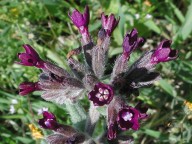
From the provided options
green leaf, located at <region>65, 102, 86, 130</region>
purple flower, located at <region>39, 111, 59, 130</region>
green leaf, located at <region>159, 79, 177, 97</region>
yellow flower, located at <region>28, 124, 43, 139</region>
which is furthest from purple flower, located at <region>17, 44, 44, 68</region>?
green leaf, located at <region>159, 79, 177, 97</region>

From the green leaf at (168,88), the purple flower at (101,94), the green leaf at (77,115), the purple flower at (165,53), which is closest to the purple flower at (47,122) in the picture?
the green leaf at (77,115)

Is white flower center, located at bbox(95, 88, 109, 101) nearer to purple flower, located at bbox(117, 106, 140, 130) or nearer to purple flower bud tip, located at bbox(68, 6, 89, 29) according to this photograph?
purple flower, located at bbox(117, 106, 140, 130)

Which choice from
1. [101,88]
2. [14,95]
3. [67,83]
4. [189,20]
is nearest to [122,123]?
[101,88]

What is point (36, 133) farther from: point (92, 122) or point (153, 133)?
point (153, 133)

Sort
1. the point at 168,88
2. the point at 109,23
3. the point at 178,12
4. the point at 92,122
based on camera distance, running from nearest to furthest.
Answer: the point at 109,23, the point at 92,122, the point at 168,88, the point at 178,12

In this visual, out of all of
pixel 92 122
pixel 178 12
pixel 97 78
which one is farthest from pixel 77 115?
pixel 178 12

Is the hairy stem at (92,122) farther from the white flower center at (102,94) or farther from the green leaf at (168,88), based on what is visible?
the green leaf at (168,88)

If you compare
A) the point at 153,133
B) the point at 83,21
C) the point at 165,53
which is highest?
the point at 83,21
